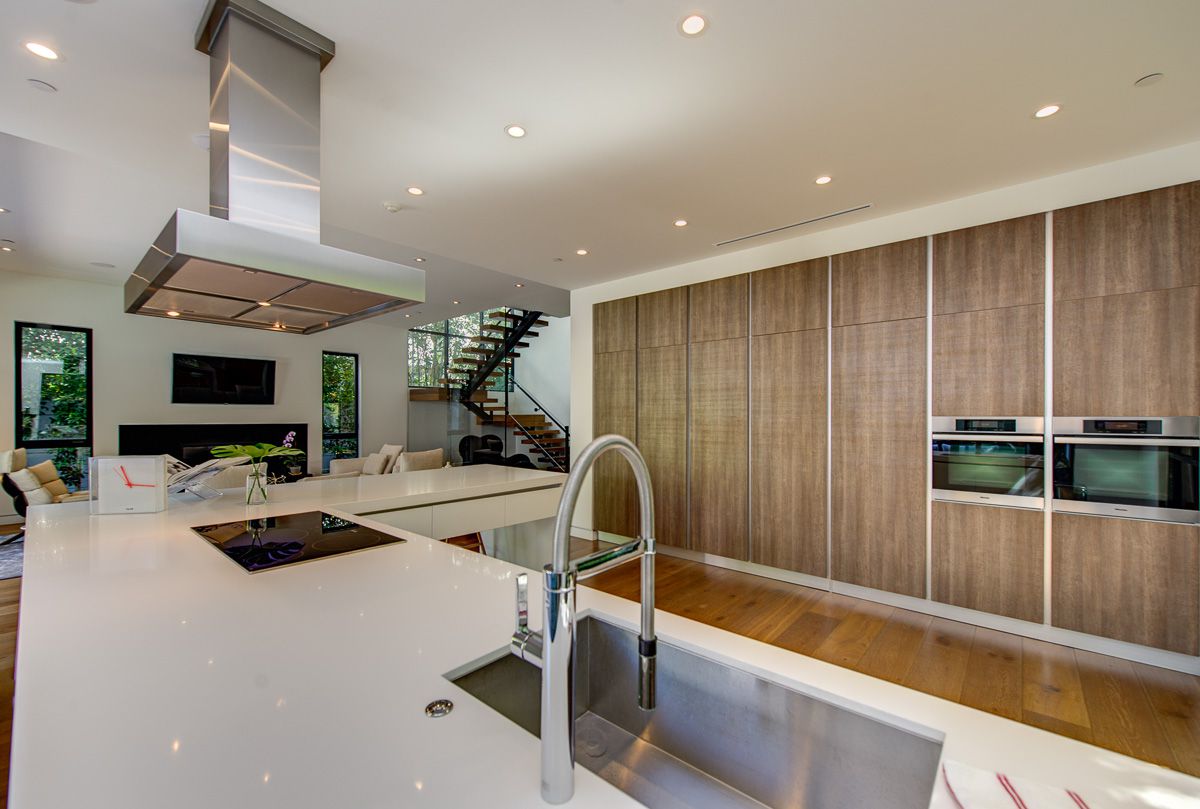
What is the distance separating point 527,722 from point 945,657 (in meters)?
2.56

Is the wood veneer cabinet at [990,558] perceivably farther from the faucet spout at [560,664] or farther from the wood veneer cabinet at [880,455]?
the faucet spout at [560,664]

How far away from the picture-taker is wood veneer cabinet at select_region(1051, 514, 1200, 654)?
2367mm

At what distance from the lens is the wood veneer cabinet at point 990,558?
2.73 metres

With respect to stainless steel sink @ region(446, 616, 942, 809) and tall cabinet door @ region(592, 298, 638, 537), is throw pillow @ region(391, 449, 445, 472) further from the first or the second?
stainless steel sink @ region(446, 616, 942, 809)

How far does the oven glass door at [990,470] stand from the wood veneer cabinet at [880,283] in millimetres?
843

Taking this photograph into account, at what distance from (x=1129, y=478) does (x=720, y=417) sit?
2283mm

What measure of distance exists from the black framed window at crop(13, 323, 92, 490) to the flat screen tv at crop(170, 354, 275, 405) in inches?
33.4

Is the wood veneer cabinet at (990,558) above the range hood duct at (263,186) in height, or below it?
below

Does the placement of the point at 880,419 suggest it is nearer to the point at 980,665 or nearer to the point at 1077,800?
the point at 980,665

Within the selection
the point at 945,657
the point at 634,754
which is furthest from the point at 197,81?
the point at 945,657

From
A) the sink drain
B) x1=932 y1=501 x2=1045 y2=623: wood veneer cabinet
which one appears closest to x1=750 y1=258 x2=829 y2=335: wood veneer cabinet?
x1=932 y1=501 x2=1045 y2=623: wood veneer cabinet

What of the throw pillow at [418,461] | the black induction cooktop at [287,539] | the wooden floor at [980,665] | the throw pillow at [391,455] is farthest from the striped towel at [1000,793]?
the throw pillow at [391,455]

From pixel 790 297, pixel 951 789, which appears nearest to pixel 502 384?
pixel 790 297

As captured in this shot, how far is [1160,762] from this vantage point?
1.83 metres
